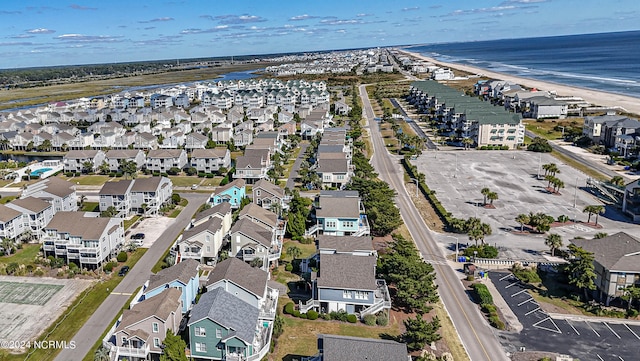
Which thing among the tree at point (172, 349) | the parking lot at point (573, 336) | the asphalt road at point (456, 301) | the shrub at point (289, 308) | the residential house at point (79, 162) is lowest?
the parking lot at point (573, 336)

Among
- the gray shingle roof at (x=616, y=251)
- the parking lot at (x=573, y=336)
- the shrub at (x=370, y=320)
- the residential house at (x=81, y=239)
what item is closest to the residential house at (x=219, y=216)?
the residential house at (x=81, y=239)

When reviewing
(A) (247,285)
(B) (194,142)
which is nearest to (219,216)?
(A) (247,285)

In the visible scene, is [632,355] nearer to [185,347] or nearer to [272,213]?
[185,347]

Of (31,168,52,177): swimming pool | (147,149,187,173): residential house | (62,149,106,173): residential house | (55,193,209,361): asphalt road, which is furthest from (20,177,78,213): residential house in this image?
(147,149,187,173): residential house

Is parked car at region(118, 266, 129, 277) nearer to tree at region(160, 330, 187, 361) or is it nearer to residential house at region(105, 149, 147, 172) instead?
tree at region(160, 330, 187, 361)

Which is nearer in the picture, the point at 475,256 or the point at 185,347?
the point at 185,347

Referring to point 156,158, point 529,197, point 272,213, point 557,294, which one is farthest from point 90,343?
point 529,197

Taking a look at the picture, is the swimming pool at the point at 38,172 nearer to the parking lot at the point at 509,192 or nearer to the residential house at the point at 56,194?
the residential house at the point at 56,194
